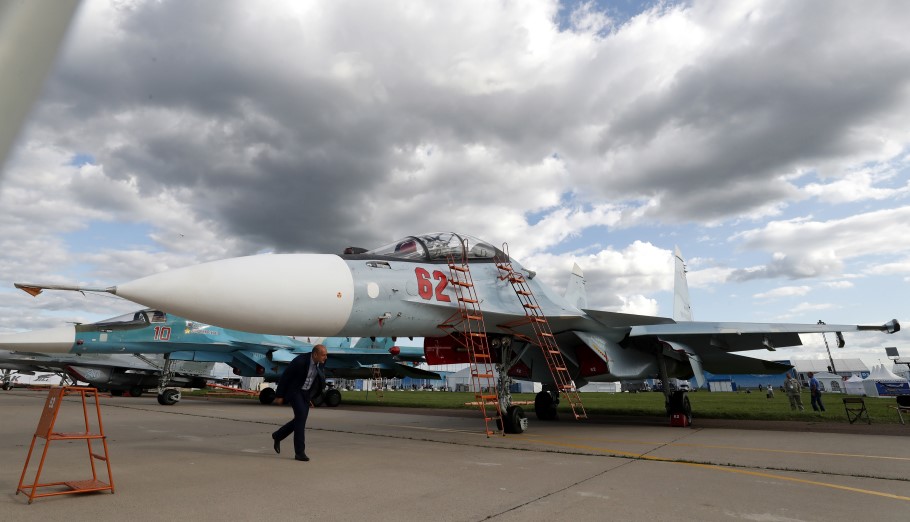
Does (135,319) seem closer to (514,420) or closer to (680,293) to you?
(514,420)

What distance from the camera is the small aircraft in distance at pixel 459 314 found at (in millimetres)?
4648

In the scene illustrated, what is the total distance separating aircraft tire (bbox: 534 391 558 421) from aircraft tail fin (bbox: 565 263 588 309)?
4.32 m

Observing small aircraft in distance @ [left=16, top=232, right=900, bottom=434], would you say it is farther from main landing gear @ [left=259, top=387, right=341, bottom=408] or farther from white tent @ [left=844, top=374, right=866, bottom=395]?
white tent @ [left=844, top=374, right=866, bottom=395]

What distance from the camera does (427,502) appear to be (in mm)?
3406

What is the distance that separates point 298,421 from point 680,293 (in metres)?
13.4

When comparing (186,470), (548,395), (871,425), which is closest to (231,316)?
(186,470)

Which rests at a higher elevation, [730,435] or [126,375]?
[126,375]

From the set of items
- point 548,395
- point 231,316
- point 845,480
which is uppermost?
point 231,316

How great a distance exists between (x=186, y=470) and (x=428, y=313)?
10.2ft

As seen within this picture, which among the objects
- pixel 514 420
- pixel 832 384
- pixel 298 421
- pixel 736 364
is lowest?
pixel 514 420

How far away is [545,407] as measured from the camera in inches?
458

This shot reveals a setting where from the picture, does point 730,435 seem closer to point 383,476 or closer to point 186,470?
point 383,476

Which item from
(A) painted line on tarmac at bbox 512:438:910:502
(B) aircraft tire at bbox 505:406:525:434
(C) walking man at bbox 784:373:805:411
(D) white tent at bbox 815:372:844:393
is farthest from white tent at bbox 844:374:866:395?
(A) painted line on tarmac at bbox 512:438:910:502

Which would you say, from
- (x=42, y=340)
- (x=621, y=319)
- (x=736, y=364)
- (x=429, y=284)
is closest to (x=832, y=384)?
(x=736, y=364)
